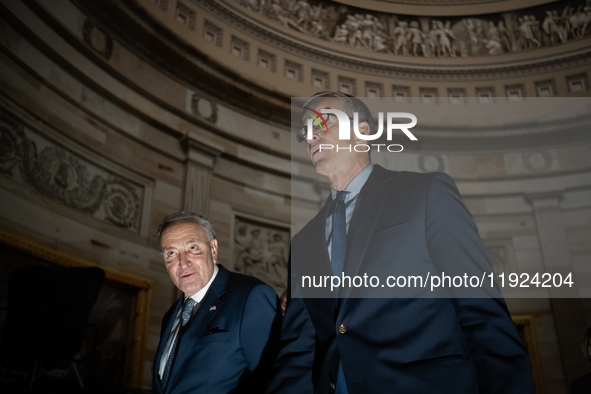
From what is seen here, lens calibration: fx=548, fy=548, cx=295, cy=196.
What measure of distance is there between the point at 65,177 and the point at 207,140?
3.16 meters

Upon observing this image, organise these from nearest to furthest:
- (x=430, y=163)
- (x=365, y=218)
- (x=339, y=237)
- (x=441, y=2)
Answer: (x=365, y=218)
(x=339, y=237)
(x=430, y=163)
(x=441, y=2)

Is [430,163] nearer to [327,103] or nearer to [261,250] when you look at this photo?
[261,250]

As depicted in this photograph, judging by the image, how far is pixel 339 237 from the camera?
2871 mm

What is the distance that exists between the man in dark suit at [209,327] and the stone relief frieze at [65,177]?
4.67 meters

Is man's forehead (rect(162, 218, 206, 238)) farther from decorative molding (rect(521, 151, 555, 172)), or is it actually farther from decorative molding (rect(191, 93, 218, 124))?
decorative molding (rect(521, 151, 555, 172))

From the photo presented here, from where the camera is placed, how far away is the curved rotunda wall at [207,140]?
8.02m

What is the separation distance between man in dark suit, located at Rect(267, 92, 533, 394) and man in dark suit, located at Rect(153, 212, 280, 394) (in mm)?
425

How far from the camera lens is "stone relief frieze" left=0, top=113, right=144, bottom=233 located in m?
7.40

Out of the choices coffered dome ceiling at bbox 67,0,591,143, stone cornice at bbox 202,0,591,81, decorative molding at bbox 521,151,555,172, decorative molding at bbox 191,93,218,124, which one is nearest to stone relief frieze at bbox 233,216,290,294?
decorative molding at bbox 191,93,218,124

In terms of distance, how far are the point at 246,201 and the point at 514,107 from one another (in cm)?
760

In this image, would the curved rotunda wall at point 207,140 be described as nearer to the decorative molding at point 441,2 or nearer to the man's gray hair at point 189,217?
the decorative molding at point 441,2

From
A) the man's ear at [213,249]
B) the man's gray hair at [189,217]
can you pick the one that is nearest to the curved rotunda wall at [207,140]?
the man's gray hair at [189,217]

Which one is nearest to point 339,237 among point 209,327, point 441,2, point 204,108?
point 209,327

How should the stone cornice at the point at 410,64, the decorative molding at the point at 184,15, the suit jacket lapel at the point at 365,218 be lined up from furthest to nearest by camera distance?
the stone cornice at the point at 410,64, the decorative molding at the point at 184,15, the suit jacket lapel at the point at 365,218
